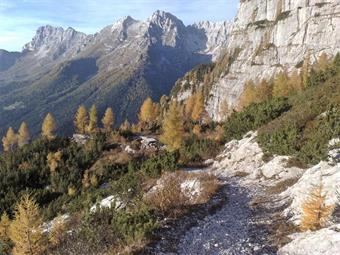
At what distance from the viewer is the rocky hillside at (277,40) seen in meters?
143

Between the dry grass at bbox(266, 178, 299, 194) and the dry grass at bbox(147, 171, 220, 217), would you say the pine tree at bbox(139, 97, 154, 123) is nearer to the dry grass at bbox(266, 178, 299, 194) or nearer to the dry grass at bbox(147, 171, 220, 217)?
the dry grass at bbox(147, 171, 220, 217)

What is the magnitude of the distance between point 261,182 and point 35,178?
61612mm

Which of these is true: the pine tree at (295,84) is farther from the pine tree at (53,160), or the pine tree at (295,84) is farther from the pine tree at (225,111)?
the pine tree at (53,160)

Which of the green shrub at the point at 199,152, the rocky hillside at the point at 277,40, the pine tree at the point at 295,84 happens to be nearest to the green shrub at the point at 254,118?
the green shrub at the point at 199,152

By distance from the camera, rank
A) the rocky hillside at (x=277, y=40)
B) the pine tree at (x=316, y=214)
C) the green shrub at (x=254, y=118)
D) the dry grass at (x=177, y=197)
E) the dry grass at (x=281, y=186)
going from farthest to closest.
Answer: the rocky hillside at (x=277, y=40), the green shrub at (x=254, y=118), the dry grass at (x=281, y=186), the dry grass at (x=177, y=197), the pine tree at (x=316, y=214)

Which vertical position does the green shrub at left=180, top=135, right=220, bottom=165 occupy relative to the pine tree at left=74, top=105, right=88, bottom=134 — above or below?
above

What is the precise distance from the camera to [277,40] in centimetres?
16850

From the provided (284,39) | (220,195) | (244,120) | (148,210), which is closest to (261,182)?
(220,195)

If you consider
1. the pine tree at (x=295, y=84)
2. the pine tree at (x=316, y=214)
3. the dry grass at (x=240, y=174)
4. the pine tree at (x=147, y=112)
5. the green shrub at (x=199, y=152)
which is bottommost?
the pine tree at (x=147, y=112)

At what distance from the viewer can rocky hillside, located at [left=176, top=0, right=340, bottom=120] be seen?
469 ft

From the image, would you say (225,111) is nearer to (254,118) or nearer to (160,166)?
(254,118)

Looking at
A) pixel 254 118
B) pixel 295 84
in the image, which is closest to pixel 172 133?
pixel 254 118

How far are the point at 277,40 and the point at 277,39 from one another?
54 cm

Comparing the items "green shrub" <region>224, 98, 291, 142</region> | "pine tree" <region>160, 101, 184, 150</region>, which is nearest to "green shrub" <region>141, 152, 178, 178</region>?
"green shrub" <region>224, 98, 291, 142</region>
